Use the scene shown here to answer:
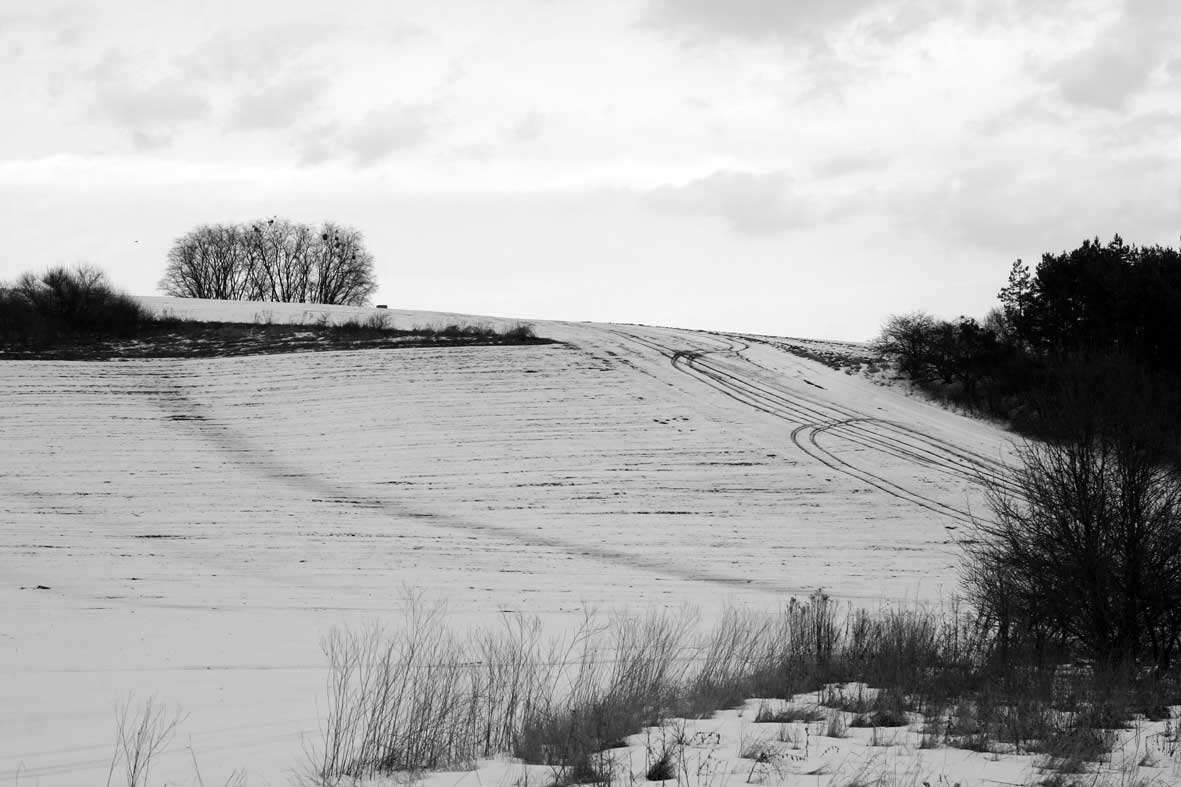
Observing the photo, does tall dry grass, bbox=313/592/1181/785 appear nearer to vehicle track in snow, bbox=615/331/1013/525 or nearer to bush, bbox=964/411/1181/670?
bush, bbox=964/411/1181/670

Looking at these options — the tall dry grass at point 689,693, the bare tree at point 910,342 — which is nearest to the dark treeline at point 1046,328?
the bare tree at point 910,342

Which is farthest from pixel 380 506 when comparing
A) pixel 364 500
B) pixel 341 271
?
pixel 341 271

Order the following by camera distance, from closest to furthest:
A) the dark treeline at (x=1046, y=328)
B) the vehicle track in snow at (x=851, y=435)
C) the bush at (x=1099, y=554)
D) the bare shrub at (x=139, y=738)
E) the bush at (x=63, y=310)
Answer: the bare shrub at (x=139, y=738)
the bush at (x=1099, y=554)
the vehicle track in snow at (x=851, y=435)
the dark treeline at (x=1046, y=328)
the bush at (x=63, y=310)

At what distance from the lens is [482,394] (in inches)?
1328

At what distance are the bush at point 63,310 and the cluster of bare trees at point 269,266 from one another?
49.0 m

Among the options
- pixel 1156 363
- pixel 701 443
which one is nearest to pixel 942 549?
pixel 701 443

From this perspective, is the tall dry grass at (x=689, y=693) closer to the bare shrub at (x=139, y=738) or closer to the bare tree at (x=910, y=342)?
the bare shrub at (x=139, y=738)

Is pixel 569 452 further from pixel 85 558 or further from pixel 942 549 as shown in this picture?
pixel 85 558

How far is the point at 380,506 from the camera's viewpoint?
23234mm

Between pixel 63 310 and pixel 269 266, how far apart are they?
55.5m

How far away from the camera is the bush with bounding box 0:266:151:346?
40.7 metres

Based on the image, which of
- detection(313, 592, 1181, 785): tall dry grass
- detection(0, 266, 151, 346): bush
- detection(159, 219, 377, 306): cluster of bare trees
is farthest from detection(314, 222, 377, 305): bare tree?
detection(313, 592, 1181, 785): tall dry grass

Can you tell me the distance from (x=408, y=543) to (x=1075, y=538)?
1216cm

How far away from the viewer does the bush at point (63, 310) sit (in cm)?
4066
